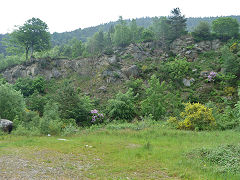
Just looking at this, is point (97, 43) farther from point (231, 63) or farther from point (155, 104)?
point (231, 63)

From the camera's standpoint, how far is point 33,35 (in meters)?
43.4

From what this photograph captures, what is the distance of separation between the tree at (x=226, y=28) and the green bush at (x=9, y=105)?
48.1 m

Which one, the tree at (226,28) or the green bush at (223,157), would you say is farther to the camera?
the tree at (226,28)

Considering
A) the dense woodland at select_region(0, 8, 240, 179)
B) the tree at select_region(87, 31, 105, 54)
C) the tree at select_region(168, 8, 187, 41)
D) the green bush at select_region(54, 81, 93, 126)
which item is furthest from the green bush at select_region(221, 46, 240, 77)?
the tree at select_region(87, 31, 105, 54)

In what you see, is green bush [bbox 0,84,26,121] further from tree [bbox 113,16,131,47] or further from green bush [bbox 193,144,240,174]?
tree [bbox 113,16,131,47]

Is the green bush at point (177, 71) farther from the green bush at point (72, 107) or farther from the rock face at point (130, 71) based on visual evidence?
the green bush at point (72, 107)

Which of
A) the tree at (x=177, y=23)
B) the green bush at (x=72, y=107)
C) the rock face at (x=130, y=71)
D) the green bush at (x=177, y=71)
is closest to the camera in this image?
the green bush at (x=72, y=107)

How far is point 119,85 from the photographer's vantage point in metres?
34.2

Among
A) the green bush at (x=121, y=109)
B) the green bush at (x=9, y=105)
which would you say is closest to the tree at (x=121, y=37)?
the green bush at (x=121, y=109)

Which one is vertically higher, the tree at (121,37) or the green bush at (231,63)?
the tree at (121,37)

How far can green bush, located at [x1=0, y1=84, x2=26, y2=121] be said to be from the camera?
62.5 ft

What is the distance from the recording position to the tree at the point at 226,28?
44781mm

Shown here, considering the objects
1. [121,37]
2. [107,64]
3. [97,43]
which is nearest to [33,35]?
[97,43]

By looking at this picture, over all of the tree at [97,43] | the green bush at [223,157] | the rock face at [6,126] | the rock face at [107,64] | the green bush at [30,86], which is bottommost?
the rock face at [6,126]
